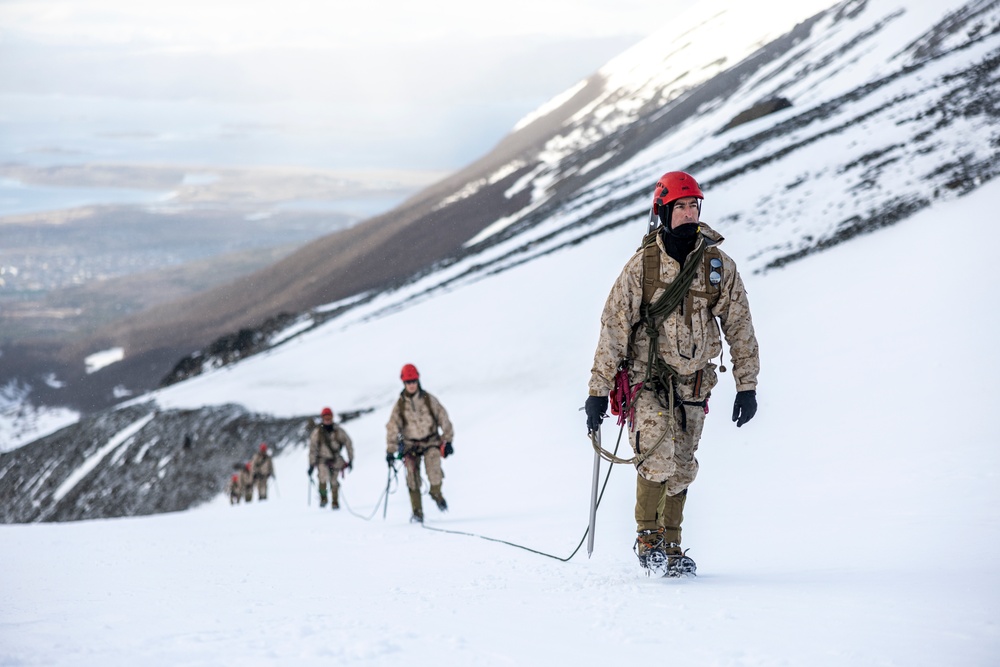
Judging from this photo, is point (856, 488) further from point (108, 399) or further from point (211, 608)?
point (108, 399)

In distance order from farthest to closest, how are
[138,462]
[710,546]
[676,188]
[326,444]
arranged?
[138,462] → [326,444] → [710,546] → [676,188]

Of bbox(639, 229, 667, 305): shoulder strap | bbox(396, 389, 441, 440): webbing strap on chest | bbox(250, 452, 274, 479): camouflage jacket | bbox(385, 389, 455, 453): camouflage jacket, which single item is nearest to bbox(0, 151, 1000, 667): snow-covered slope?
bbox(385, 389, 455, 453): camouflage jacket

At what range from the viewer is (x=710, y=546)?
7.39m

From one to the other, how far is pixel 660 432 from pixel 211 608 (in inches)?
124

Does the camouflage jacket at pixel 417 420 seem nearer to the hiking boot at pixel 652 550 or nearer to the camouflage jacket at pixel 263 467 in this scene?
the hiking boot at pixel 652 550

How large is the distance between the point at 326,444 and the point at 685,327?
1329 cm

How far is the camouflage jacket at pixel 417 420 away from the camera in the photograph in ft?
41.7

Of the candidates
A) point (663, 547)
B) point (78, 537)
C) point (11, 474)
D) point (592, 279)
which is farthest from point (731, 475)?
point (11, 474)

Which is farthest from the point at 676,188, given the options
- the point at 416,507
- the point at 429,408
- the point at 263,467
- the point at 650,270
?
the point at 263,467

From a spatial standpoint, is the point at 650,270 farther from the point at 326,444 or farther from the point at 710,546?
the point at 326,444

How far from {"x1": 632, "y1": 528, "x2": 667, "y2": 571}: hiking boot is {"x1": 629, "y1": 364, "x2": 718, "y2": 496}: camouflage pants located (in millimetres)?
307

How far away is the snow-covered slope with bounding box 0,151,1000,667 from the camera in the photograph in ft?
Result: 14.1

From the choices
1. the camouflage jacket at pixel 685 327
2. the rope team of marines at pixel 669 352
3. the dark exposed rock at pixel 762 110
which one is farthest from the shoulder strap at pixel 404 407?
the dark exposed rock at pixel 762 110

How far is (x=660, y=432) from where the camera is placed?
231 inches
